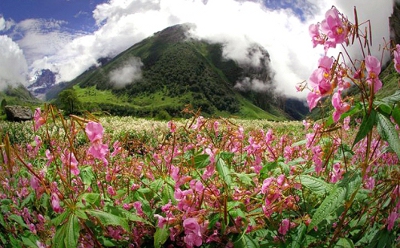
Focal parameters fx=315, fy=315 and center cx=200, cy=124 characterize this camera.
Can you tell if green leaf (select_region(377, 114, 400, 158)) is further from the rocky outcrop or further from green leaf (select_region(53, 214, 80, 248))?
the rocky outcrop

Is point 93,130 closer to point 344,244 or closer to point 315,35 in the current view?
point 315,35

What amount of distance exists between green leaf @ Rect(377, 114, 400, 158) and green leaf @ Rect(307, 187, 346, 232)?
32 centimetres

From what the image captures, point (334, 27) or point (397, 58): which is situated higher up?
point (334, 27)

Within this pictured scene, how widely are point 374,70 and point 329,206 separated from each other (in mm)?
748

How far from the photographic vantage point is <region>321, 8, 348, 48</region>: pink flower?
5.82 ft

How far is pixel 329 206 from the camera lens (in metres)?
1.54

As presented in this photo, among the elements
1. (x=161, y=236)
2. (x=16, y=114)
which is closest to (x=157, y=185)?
(x=161, y=236)

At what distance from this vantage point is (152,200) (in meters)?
2.74

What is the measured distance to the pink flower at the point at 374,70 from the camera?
1.63m

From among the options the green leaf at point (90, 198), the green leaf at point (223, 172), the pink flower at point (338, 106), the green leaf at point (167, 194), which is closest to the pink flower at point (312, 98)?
the pink flower at point (338, 106)

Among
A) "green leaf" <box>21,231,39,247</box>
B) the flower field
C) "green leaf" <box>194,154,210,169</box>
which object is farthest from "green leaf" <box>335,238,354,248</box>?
"green leaf" <box>21,231,39,247</box>

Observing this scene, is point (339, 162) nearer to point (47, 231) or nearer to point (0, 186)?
point (47, 231)

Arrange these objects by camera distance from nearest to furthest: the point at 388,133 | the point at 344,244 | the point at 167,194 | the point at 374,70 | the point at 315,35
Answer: the point at 388,133, the point at 374,70, the point at 344,244, the point at 315,35, the point at 167,194

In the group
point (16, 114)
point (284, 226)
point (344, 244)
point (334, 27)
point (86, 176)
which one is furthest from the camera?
point (16, 114)
